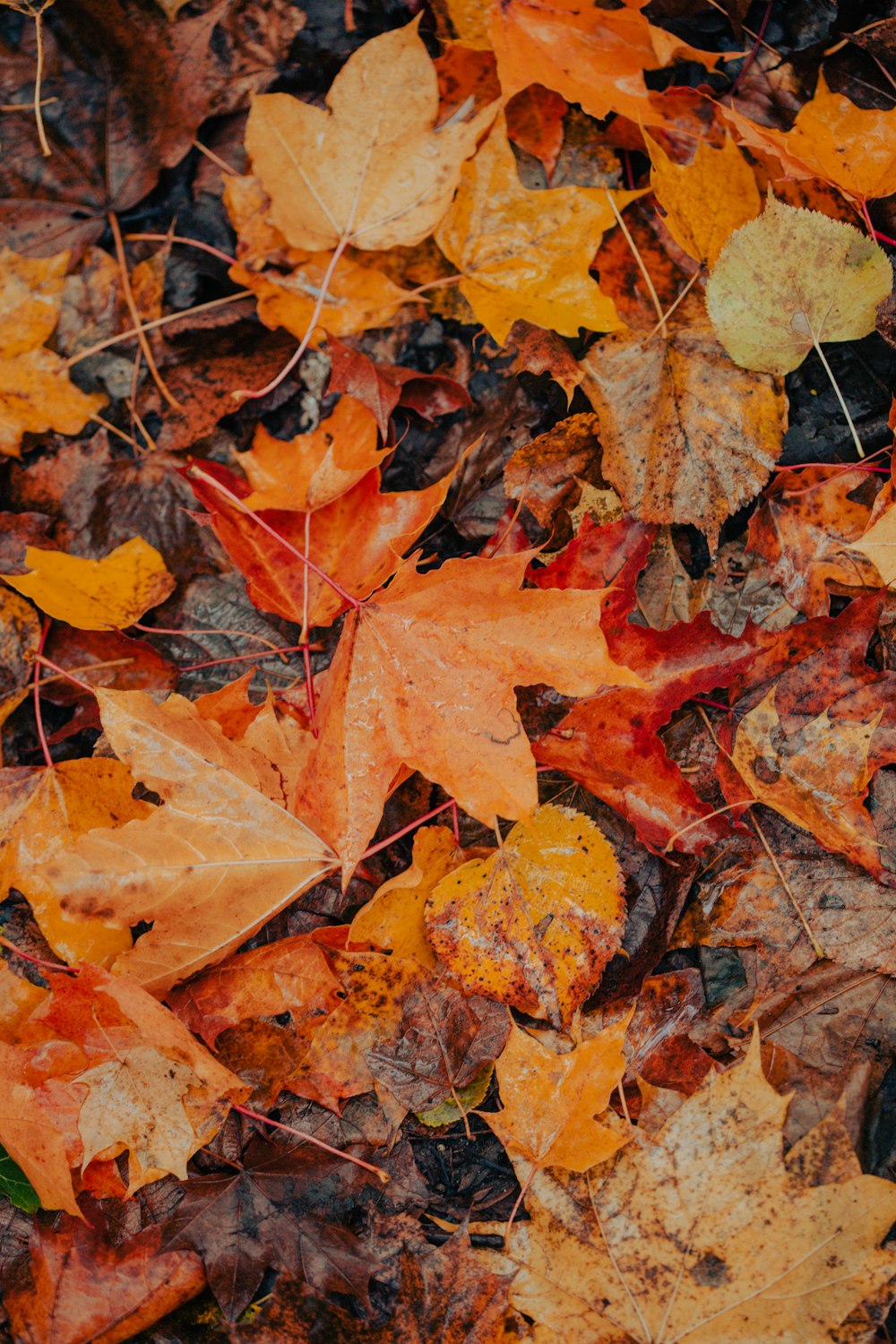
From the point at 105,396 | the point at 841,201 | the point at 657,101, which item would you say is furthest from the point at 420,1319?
the point at 657,101

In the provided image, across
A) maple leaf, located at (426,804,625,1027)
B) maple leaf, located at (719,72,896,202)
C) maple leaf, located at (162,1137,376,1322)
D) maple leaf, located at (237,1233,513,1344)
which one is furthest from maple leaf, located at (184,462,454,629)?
maple leaf, located at (237,1233,513,1344)

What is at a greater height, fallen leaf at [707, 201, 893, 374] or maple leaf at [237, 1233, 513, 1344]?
fallen leaf at [707, 201, 893, 374]

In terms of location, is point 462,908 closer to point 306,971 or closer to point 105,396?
point 306,971

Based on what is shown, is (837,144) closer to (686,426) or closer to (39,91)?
(686,426)

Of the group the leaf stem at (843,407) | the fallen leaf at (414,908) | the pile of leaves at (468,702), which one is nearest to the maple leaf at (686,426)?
the pile of leaves at (468,702)

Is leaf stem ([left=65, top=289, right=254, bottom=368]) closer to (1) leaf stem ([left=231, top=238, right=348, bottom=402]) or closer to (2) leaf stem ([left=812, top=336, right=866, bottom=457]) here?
(1) leaf stem ([left=231, top=238, right=348, bottom=402])

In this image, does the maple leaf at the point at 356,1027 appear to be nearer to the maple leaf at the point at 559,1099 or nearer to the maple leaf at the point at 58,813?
the maple leaf at the point at 559,1099

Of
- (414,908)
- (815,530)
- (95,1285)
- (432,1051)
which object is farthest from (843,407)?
(95,1285)
